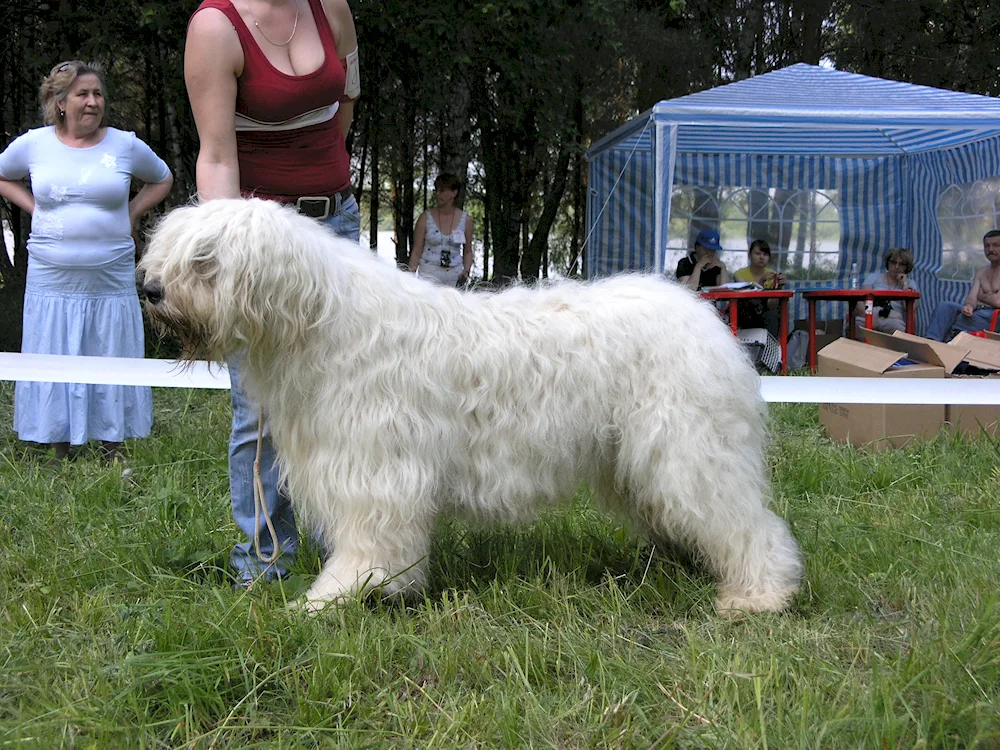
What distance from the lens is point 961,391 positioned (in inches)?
194

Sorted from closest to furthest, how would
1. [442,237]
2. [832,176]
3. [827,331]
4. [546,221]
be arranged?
[442,237], [827,331], [832,176], [546,221]

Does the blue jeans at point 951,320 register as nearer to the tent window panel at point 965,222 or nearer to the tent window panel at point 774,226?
the tent window panel at point 965,222

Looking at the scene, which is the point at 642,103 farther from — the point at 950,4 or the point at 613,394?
the point at 613,394

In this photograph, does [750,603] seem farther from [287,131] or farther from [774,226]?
[774,226]

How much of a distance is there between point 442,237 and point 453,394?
7.18 m

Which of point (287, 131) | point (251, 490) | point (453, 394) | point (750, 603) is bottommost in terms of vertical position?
point (750, 603)

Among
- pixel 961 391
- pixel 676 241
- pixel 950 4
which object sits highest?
pixel 950 4

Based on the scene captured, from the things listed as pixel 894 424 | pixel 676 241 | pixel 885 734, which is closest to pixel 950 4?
pixel 676 241

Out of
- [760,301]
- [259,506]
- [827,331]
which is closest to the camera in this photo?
[259,506]

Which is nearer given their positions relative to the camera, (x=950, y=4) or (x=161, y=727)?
(x=161, y=727)

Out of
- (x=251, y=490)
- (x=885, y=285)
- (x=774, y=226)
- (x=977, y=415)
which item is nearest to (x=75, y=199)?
(x=251, y=490)

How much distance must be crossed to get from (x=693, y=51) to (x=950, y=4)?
547 centimetres

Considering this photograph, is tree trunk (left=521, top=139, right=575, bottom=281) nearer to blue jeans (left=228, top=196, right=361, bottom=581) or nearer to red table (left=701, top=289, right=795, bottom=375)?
red table (left=701, top=289, right=795, bottom=375)

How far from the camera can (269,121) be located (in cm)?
314
